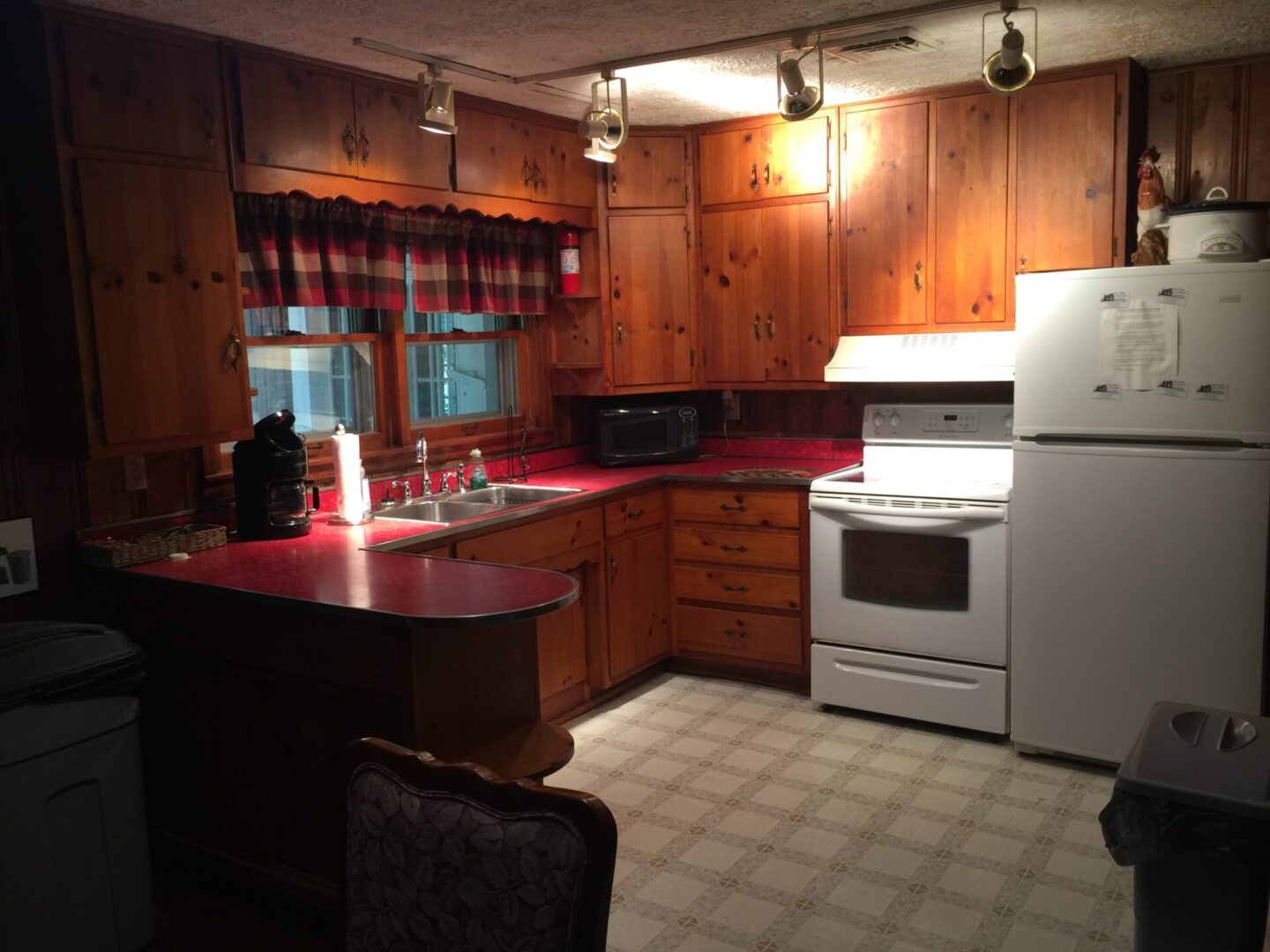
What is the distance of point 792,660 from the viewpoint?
439 centimetres

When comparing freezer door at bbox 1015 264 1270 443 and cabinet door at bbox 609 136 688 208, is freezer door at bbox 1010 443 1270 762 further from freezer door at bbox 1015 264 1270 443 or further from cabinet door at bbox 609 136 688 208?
cabinet door at bbox 609 136 688 208

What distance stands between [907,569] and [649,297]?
5.36 feet

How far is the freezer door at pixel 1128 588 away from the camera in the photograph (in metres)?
3.32

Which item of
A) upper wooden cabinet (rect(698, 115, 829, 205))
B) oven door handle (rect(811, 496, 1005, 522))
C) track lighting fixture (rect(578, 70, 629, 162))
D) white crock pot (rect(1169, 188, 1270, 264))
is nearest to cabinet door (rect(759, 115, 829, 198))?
upper wooden cabinet (rect(698, 115, 829, 205))

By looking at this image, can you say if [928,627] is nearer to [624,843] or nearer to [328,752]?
[624,843]

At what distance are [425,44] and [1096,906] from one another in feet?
10.2

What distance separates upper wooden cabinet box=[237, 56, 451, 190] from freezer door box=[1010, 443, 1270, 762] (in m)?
2.32

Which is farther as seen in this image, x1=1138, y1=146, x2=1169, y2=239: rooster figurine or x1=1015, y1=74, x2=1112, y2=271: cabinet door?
x1=1015, y1=74, x2=1112, y2=271: cabinet door

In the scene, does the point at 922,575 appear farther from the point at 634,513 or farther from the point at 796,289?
the point at 796,289

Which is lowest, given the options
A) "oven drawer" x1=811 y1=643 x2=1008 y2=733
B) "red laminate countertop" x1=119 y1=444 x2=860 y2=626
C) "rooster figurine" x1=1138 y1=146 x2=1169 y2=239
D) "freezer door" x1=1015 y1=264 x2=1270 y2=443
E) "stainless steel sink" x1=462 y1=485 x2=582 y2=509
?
"oven drawer" x1=811 y1=643 x2=1008 y2=733

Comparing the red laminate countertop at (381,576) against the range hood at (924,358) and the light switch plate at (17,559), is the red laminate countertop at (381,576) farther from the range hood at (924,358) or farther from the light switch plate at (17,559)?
the range hood at (924,358)

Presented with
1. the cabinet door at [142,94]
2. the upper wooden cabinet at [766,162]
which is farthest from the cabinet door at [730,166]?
the cabinet door at [142,94]

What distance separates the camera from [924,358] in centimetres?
427

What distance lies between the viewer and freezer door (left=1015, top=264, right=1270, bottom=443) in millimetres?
3244
